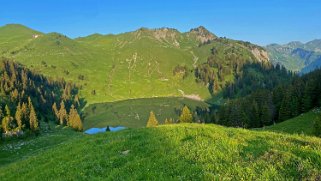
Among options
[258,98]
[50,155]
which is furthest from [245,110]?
[50,155]

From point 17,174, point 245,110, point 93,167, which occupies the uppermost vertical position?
point 93,167

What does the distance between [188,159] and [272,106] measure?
115033 millimetres

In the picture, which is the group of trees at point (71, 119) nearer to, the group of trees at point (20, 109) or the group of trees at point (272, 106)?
the group of trees at point (20, 109)

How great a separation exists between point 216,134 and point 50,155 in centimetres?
1376

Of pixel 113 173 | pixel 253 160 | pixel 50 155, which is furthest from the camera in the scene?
pixel 50 155

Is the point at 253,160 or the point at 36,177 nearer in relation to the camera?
the point at 253,160

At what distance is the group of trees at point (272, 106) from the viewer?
111625mm

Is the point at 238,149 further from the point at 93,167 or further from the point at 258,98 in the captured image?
the point at 258,98

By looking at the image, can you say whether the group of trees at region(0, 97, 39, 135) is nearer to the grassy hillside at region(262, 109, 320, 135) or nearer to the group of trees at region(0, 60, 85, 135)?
the group of trees at region(0, 60, 85, 135)

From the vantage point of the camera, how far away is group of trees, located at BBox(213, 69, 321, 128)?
4395 inches

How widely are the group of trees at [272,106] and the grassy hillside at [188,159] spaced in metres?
97.0

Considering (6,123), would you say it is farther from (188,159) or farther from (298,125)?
(188,159)

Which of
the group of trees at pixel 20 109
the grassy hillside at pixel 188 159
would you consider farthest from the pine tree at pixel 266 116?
the grassy hillside at pixel 188 159

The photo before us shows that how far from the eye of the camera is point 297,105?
11125 cm
